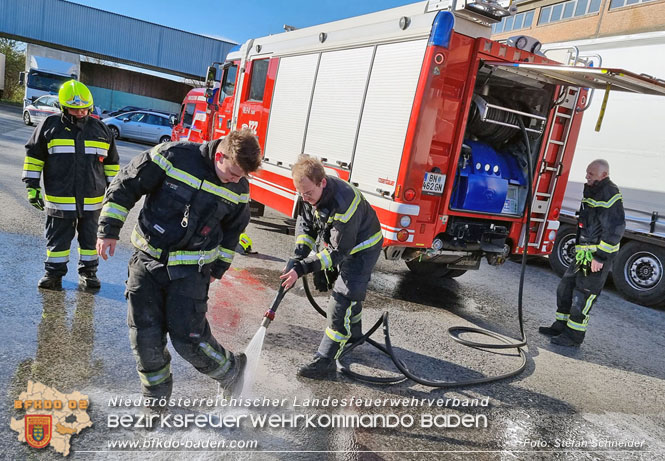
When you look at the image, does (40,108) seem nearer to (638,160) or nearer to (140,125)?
(140,125)

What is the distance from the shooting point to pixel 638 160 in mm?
7504

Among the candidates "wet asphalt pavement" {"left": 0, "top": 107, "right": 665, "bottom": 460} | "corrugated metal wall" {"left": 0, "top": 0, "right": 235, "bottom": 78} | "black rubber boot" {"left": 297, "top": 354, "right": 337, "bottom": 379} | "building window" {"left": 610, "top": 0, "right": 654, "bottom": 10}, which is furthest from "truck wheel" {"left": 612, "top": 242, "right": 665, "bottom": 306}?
"corrugated metal wall" {"left": 0, "top": 0, "right": 235, "bottom": 78}

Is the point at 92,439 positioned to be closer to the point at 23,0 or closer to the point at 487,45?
the point at 487,45

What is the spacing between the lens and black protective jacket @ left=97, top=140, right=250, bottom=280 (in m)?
2.66

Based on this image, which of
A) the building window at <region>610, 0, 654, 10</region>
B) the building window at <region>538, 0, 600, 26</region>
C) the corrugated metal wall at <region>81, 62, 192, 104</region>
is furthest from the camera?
the corrugated metal wall at <region>81, 62, 192, 104</region>

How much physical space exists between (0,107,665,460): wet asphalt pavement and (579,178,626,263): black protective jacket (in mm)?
1106

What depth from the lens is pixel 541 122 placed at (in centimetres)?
576

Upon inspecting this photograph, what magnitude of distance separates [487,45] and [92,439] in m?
4.79

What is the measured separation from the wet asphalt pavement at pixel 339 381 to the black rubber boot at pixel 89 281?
0.09 meters

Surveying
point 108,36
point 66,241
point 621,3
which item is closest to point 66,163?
point 66,241

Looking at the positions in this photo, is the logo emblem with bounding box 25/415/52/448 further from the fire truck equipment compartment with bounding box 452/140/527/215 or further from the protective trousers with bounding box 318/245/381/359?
the fire truck equipment compartment with bounding box 452/140/527/215

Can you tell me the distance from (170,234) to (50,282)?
236 cm

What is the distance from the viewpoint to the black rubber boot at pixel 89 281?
4.48 metres

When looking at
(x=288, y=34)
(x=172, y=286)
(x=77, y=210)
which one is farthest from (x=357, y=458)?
(x=288, y=34)
